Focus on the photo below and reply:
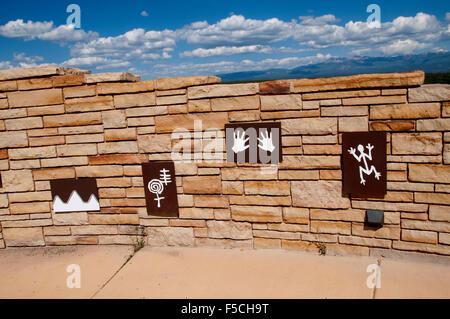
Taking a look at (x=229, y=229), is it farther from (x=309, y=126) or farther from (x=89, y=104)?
(x=89, y=104)

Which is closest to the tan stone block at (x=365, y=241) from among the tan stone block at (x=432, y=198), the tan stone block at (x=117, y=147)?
the tan stone block at (x=432, y=198)

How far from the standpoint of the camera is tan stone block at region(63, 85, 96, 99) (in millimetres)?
3982

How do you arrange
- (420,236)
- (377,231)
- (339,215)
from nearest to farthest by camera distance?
(420,236) → (377,231) → (339,215)

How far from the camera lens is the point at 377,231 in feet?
11.5

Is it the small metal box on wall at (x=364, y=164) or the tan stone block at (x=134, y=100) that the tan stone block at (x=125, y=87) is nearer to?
the tan stone block at (x=134, y=100)

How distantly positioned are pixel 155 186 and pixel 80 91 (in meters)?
1.42

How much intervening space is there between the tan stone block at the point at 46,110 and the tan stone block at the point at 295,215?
286cm

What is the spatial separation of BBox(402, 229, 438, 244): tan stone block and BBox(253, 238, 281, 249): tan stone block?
129cm

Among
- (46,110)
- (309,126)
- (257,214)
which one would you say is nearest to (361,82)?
(309,126)

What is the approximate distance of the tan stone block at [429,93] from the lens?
3133 millimetres

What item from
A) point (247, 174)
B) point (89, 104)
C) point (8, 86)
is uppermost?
point (8, 86)

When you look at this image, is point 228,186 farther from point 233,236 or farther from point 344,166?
point 344,166

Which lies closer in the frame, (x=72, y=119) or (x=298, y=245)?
(x=298, y=245)

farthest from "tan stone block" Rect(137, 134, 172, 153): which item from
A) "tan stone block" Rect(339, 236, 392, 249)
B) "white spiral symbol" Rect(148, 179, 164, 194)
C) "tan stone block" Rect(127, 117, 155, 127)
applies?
"tan stone block" Rect(339, 236, 392, 249)
